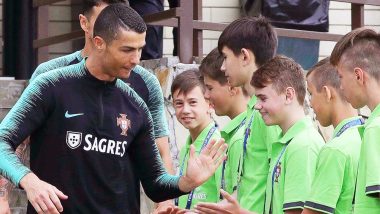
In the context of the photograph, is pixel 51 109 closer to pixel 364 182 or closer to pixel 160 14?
pixel 364 182

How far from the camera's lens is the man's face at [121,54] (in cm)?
654

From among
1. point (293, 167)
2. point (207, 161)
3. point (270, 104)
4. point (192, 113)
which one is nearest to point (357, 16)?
point (192, 113)

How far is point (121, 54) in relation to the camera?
21.5 feet

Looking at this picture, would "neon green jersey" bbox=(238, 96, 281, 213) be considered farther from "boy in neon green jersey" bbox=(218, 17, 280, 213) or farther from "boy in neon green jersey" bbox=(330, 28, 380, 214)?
"boy in neon green jersey" bbox=(330, 28, 380, 214)

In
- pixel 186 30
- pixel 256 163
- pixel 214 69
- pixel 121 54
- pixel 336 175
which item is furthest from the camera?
pixel 186 30

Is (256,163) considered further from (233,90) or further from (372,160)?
(372,160)

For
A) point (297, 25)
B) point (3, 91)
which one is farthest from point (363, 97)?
point (297, 25)

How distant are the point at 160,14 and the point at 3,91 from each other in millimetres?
1593

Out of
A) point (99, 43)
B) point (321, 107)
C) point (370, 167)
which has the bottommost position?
point (370, 167)

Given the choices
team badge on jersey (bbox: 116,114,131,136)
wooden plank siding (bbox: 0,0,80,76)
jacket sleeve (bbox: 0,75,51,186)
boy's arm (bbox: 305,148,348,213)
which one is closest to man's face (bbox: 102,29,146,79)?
team badge on jersey (bbox: 116,114,131,136)

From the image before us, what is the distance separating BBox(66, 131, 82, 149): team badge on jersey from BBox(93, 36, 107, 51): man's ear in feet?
1.65

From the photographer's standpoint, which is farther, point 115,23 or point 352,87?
point 115,23

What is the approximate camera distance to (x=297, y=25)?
488 inches

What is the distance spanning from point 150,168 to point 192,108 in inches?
76.0
